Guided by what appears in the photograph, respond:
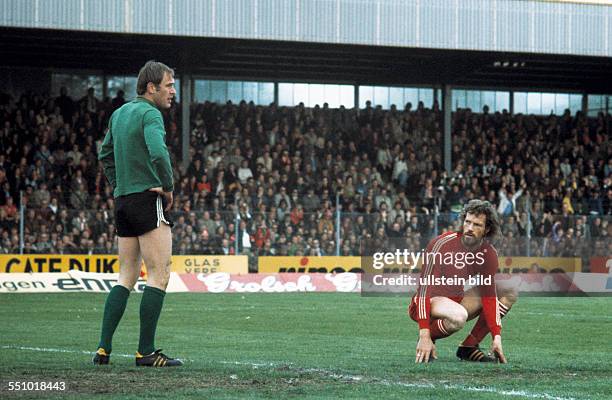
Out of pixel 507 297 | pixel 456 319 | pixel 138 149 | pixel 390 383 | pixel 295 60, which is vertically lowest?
pixel 390 383

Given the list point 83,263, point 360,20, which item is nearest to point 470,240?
point 83,263

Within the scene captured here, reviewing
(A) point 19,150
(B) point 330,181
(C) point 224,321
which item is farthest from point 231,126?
(C) point 224,321

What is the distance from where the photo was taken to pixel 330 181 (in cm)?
3456

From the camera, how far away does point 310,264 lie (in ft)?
Answer: 98.6

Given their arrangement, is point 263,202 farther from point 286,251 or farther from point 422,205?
point 422,205

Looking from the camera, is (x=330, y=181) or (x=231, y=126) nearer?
(x=330, y=181)

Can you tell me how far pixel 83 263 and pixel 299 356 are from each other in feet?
60.2

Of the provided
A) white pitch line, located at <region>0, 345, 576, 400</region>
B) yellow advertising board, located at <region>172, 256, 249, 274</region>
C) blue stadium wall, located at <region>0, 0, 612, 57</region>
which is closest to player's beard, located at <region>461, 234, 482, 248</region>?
white pitch line, located at <region>0, 345, 576, 400</region>

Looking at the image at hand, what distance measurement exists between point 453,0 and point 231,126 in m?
8.19

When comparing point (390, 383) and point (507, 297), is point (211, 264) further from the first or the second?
point (390, 383)

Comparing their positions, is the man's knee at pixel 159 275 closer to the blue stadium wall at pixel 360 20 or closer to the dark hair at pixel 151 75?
the dark hair at pixel 151 75

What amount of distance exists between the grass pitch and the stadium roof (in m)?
16.3

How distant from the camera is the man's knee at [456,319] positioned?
948cm

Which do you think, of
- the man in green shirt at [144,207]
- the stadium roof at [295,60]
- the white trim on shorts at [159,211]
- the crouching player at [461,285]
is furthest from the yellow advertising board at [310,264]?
the white trim on shorts at [159,211]
